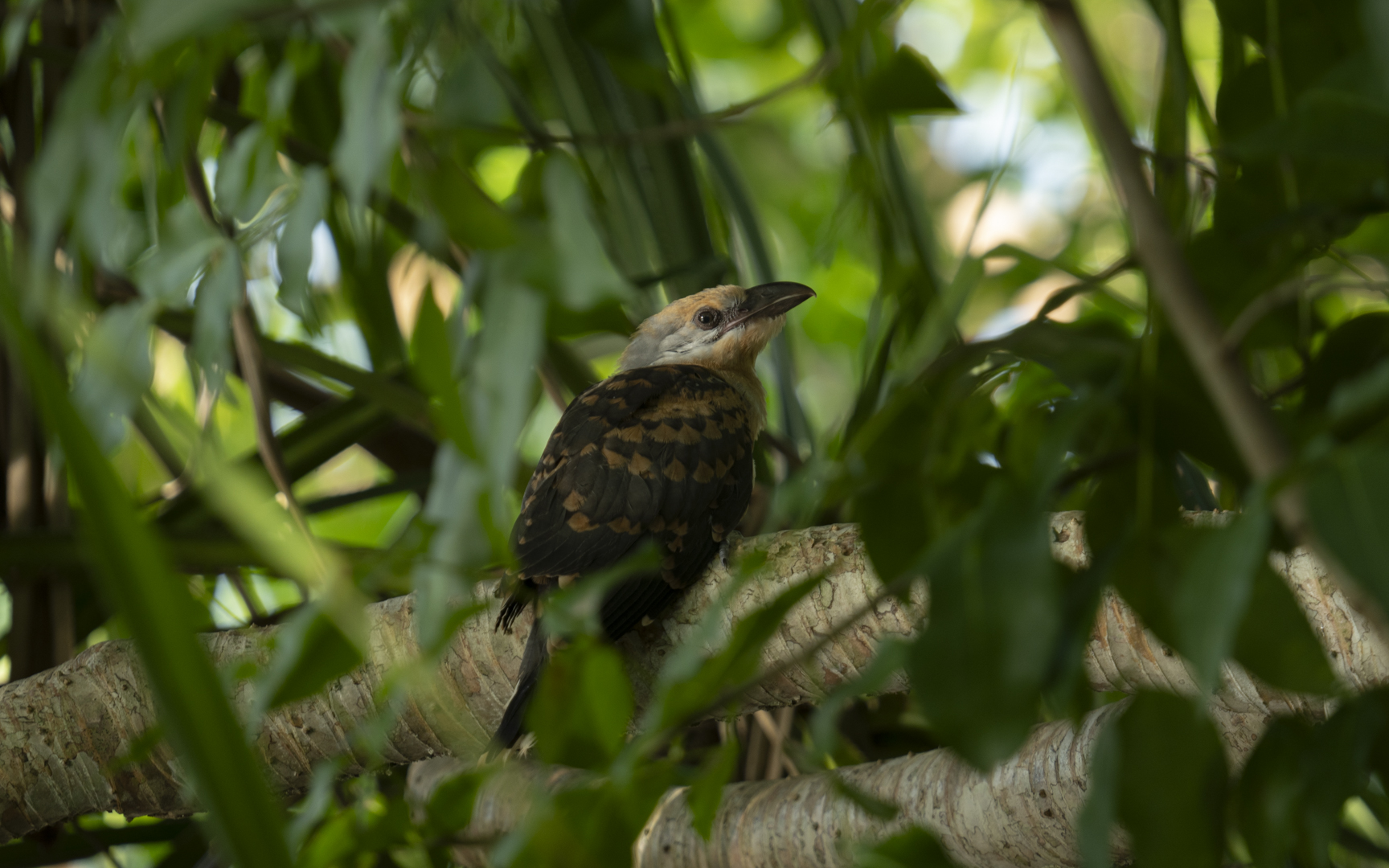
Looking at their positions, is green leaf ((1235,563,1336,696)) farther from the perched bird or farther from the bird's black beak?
the bird's black beak

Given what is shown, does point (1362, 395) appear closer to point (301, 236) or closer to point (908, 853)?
point (908, 853)

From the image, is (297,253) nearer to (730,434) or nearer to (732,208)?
(730,434)

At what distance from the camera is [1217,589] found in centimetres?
28

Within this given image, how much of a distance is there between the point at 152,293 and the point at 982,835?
752mm

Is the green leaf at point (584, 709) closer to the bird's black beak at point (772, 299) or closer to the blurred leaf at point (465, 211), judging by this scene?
the blurred leaf at point (465, 211)

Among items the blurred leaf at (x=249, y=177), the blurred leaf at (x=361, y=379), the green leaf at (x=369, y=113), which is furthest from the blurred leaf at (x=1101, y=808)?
the blurred leaf at (x=361, y=379)

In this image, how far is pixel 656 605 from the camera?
1050 mm

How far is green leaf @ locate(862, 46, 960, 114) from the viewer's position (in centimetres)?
68

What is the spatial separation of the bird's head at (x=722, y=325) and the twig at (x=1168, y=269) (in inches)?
52.9

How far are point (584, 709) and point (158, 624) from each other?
17cm

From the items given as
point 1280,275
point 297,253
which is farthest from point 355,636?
point 1280,275

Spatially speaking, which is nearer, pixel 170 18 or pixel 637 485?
pixel 170 18

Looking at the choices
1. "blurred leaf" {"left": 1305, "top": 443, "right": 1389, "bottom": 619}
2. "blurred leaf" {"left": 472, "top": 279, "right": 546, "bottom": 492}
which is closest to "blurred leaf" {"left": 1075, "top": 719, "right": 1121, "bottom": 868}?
"blurred leaf" {"left": 1305, "top": 443, "right": 1389, "bottom": 619}

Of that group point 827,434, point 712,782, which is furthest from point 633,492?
point 712,782
